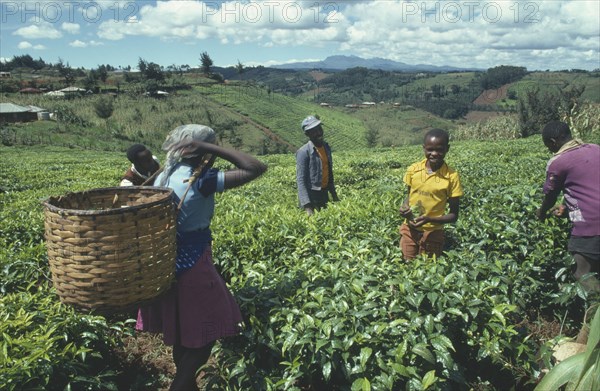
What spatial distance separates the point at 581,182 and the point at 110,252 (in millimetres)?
3573

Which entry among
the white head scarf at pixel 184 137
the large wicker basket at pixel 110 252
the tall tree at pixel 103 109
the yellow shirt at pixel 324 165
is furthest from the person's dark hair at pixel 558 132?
the tall tree at pixel 103 109

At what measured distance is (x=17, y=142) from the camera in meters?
38.2

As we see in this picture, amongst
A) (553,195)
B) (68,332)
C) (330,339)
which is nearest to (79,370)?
(68,332)

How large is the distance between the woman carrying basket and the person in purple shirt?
2650 millimetres

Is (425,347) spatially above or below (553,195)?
below

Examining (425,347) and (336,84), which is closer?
(425,347)

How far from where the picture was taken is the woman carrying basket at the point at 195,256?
100 inches

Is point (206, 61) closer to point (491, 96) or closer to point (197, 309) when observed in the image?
point (491, 96)

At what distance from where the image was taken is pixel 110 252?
2.13 meters

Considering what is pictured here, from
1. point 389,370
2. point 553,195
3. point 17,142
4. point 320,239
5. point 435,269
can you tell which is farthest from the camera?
point 17,142

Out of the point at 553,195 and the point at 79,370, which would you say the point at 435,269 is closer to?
the point at 553,195

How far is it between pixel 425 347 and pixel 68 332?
2.19 metres

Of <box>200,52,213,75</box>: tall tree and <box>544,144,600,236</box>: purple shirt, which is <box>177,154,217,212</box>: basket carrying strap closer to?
<box>544,144,600,236</box>: purple shirt

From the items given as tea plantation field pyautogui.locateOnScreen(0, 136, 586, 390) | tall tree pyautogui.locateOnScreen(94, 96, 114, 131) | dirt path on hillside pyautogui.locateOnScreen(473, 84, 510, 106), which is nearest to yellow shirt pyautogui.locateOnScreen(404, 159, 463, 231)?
tea plantation field pyautogui.locateOnScreen(0, 136, 586, 390)
